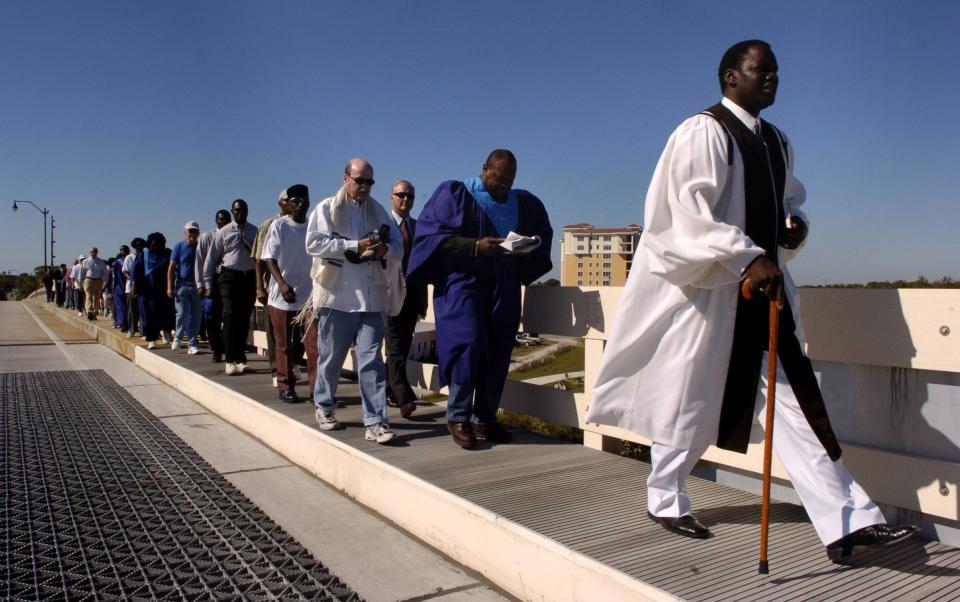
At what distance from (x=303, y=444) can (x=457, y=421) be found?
1.16 meters

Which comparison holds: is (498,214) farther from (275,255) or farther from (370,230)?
(275,255)

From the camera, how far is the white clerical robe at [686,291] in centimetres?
293

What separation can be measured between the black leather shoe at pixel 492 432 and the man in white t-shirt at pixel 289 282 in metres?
2.01

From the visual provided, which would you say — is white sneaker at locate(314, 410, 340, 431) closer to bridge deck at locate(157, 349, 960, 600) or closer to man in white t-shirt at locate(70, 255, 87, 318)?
bridge deck at locate(157, 349, 960, 600)

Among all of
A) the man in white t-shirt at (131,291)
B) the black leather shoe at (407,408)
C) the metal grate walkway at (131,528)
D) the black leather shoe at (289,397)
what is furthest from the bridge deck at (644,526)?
the man in white t-shirt at (131,291)

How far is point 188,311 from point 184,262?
2.40 feet

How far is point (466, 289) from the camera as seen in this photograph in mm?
4727

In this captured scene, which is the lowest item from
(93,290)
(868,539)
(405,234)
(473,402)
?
(868,539)

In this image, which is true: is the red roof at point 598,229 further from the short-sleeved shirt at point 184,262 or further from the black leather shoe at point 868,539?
A: the short-sleeved shirt at point 184,262

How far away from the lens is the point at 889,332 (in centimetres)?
319

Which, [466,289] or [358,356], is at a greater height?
[466,289]

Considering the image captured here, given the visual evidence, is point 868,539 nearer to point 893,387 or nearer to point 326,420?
point 893,387

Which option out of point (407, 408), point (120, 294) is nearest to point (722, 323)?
point (407, 408)

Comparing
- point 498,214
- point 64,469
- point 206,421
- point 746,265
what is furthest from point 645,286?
point 206,421
